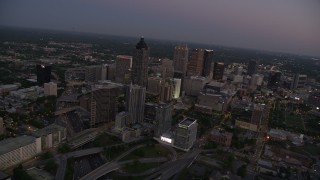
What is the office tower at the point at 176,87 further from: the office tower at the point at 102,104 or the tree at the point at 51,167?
the tree at the point at 51,167

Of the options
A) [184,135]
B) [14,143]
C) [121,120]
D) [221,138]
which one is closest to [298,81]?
[221,138]

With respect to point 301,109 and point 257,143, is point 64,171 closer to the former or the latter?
point 257,143

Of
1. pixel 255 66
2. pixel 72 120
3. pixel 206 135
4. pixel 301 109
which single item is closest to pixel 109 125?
pixel 72 120

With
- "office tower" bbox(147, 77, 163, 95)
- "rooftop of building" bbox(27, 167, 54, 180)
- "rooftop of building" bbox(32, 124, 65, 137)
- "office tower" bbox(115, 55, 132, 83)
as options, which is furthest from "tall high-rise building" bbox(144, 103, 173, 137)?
"office tower" bbox(115, 55, 132, 83)

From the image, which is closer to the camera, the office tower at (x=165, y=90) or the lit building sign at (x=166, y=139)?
the lit building sign at (x=166, y=139)

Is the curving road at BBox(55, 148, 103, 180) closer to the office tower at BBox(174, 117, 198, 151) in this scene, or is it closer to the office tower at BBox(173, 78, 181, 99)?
the office tower at BBox(174, 117, 198, 151)

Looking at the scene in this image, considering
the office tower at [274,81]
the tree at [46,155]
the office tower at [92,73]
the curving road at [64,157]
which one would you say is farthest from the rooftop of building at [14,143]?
the office tower at [274,81]
